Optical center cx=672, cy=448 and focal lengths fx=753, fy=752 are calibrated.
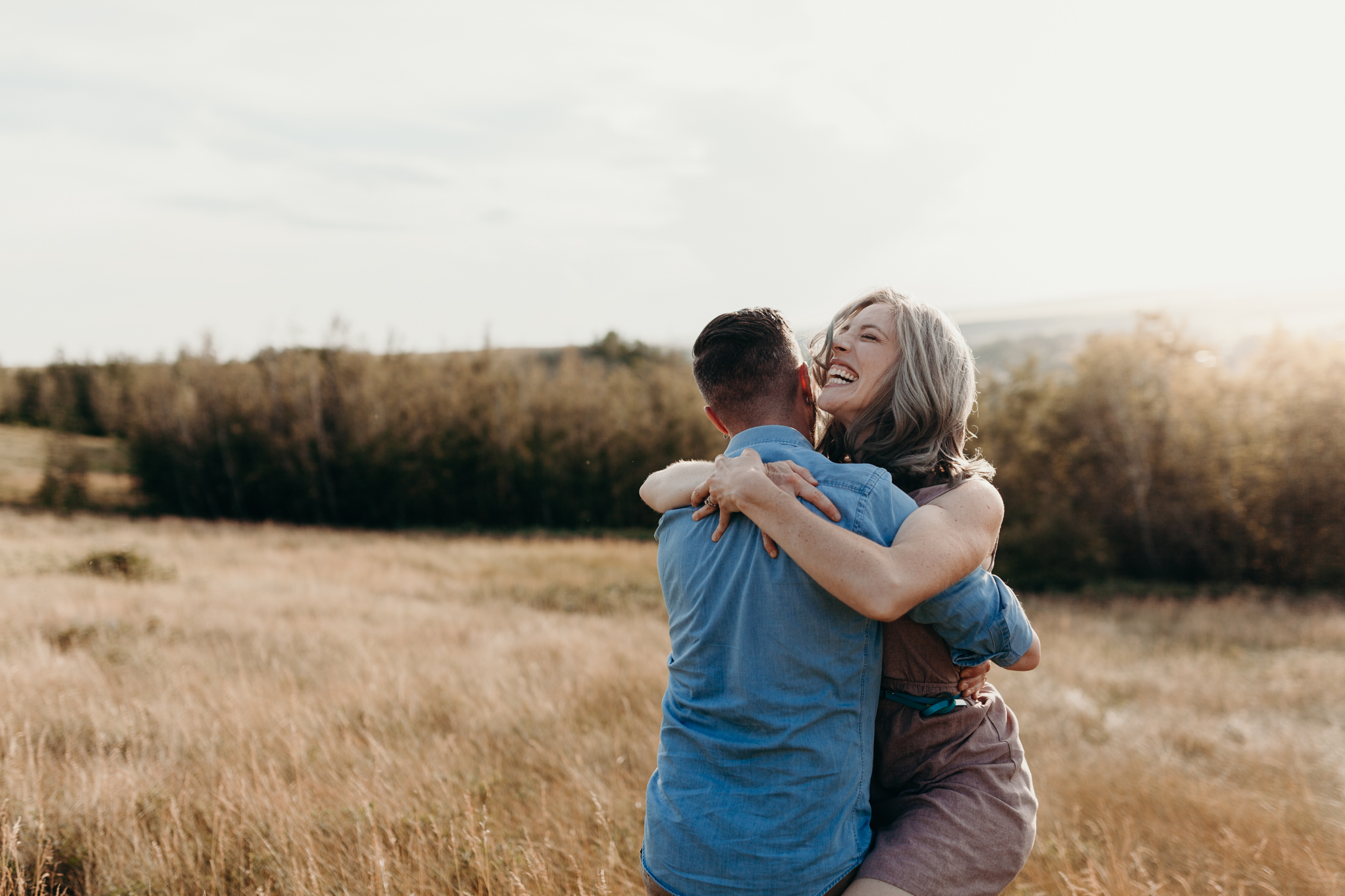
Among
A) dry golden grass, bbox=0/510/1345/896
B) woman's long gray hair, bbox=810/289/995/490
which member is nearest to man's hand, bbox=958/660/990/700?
woman's long gray hair, bbox=810/289/995/490

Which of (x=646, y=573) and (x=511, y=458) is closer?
(x=646, y=573)

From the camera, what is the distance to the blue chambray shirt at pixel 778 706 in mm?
1463

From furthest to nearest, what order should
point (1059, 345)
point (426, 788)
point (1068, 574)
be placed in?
1. point (1059, 345)
2. point (1068, 574)
3. point (426, 788)

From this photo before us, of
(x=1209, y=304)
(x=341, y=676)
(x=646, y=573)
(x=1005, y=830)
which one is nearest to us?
(x=1005, y=830)

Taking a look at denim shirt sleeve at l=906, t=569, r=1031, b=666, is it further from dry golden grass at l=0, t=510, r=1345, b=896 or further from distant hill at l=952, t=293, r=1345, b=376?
distant hill at l=952, t=293, r=1345, b=376

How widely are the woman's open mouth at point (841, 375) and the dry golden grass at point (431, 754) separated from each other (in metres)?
1.93

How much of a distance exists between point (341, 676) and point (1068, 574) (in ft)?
80.5

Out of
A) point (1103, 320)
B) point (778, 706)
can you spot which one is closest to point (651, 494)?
point (778, 706)

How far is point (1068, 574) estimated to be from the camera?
24828 millimetres

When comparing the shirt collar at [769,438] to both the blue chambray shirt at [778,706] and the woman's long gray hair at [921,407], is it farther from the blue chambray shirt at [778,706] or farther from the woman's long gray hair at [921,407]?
the woman's long gray hair at [921,407]

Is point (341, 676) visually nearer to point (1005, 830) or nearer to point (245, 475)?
point (1005, 830)

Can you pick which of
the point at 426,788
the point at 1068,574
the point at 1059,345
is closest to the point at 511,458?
the point at 1068,574

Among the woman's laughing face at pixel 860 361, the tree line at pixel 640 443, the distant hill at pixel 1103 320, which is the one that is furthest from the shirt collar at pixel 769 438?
the distant hill at pixel 1103 320

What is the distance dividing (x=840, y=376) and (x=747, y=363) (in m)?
0.37
